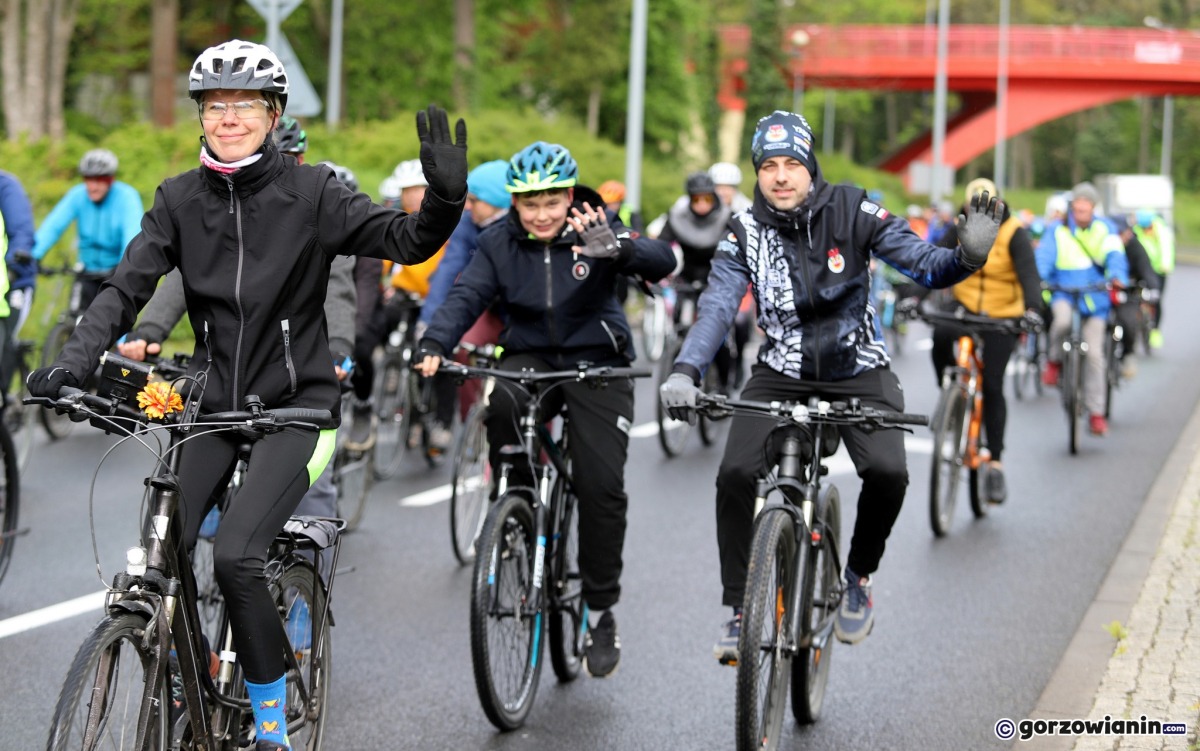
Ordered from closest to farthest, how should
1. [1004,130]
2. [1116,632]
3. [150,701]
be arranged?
[150,701]
[1116,632]
[1004,130]

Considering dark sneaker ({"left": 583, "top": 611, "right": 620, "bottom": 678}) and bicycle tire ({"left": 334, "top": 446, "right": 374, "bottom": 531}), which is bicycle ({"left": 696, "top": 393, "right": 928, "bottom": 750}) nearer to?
dark sneaker ({"left": 583, "top": 611, "right": 620, "bottom": 678})

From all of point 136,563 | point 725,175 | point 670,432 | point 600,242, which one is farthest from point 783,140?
point 725,175

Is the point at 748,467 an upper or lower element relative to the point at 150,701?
upper

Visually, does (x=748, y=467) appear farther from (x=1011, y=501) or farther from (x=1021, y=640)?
(x=1011, y=501)

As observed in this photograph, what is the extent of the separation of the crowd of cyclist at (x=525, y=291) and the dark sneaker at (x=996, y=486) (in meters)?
1.06

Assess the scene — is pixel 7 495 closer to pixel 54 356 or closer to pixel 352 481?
pixel 352 481

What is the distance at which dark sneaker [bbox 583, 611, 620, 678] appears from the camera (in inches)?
243

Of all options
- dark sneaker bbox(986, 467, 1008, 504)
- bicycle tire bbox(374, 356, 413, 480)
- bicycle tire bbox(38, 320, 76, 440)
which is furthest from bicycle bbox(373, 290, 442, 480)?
dark sneaker bbox(986, 467, 1008, 504)

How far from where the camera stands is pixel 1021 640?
277 inches

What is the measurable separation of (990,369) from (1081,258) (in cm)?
372

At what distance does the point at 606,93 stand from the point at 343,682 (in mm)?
48555

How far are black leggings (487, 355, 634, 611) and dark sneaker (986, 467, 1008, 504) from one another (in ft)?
14.8

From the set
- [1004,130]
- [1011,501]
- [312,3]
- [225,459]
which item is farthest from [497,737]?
[1004,130]

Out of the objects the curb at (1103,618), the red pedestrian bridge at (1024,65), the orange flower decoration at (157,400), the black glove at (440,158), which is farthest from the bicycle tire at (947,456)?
the red pedestrian bridge at (1024,65)
